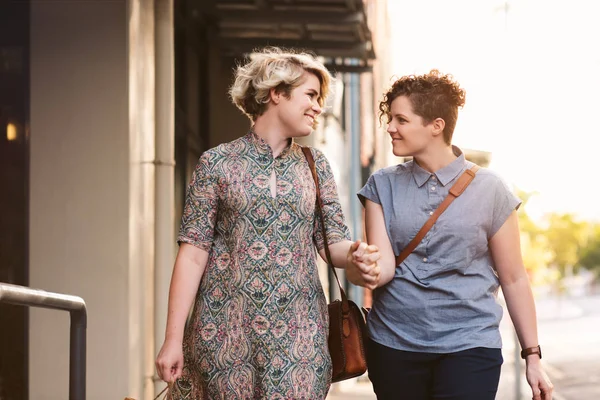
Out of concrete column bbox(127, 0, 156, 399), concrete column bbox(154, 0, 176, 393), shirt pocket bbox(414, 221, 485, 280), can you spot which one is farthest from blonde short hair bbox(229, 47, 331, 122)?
concrete column bbox(154, 0, 176, 393)

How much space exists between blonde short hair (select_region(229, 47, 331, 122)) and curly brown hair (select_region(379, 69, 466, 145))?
281mm

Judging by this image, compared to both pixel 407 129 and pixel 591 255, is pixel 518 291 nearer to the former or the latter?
pixel 407 129

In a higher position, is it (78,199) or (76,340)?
(78,199)

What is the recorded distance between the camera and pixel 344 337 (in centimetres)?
348

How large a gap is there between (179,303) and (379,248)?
0.73 metres

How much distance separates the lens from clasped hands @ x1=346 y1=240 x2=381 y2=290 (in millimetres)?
3238

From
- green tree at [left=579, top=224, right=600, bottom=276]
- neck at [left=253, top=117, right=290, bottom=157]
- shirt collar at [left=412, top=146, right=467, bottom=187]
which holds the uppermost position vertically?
neck at [left=253, top=117, right=290, bottom=157]

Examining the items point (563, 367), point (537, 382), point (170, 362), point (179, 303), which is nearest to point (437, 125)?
point (537, 382)

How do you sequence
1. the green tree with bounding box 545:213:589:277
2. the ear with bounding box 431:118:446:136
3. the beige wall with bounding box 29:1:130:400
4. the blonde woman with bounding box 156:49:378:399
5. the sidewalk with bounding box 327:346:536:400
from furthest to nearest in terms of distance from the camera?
the green tree with bounding box 545:213:589:277 → the sidewalk with bounding box 327:346:536:400 → the beige wall with bounding box 29:1:130:400 → the ear with bounding box 431:118:446:136 → the blonde woman with bounding box 156:49:378:399

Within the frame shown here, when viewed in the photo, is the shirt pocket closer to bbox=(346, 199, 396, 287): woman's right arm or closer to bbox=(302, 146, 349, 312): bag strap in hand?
bbox=(346, 199, 396, 287): woman's right arm

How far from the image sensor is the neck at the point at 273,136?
138 inches

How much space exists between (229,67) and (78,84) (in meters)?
5.38

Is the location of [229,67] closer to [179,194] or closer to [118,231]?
[179,194]

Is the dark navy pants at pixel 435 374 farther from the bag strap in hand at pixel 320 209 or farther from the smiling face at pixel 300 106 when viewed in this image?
the smiling face at pixel 300 106
